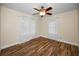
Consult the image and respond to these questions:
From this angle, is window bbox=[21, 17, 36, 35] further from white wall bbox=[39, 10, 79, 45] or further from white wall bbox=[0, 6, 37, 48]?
white wall bbox=[39, 10, 79, 45]

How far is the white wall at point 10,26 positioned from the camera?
1796 millimetres

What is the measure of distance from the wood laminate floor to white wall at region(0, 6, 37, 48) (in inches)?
4.5

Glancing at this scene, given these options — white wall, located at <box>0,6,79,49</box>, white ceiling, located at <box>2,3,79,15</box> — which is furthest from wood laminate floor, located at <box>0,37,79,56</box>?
white ceiling, located at <box>2,3,79,15</box>

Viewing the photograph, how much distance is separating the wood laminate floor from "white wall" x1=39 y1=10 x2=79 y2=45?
0.09m

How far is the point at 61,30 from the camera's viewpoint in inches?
71.3

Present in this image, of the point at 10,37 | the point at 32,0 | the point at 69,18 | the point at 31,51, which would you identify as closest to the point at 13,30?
the point at 10,37

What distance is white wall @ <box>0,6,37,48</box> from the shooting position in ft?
5.89

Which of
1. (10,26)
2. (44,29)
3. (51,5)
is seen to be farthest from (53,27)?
(10,26)

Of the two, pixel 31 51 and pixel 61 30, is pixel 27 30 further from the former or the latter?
pixel 61 30

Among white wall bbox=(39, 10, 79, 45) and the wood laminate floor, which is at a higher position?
white wall bbox=(39, 10, 79, 45)

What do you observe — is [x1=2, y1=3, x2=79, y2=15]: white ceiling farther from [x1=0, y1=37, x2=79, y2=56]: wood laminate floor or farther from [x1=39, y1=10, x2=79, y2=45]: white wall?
[x1=0, y1=37, x2=79, y2=56]: wood laminate floor

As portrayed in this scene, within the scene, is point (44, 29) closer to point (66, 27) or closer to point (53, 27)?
point (53, 27)

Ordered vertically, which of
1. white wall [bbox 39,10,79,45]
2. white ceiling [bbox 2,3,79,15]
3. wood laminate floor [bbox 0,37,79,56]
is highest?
white ceiling [bbox 2,3,79,15]

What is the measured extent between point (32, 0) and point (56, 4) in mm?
423
